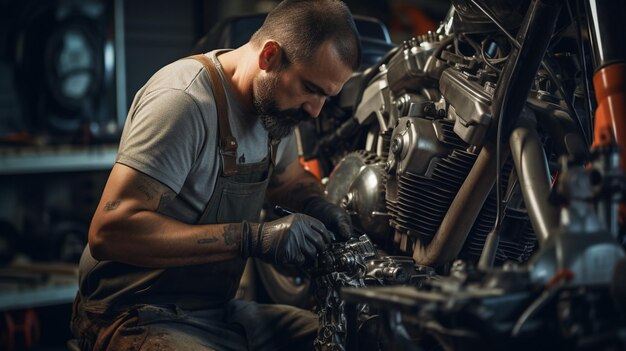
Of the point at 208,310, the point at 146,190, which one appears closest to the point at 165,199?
the point at 146,190

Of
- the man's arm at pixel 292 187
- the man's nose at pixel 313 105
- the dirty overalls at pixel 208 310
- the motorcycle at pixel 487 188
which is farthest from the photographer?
the man's arm at pixel 292 187

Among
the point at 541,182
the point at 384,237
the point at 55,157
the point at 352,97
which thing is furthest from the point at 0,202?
the point at 541,182

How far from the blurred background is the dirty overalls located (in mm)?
1558

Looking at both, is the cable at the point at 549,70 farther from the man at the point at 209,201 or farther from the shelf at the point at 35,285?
the shelf at the point at 35,285

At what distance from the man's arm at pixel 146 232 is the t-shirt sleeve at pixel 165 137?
26 millimetres

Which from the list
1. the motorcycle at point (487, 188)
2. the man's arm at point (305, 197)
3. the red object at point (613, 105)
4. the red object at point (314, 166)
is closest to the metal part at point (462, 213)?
the motorcycle at point (487, 188)

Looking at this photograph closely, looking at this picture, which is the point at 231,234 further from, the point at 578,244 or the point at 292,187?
the point at 578,244

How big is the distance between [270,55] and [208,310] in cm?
70

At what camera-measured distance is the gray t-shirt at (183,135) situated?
6.28 feet

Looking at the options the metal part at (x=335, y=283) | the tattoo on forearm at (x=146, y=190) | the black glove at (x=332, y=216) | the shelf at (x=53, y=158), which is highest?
the tattoo on forearm at (x=146, y=190)

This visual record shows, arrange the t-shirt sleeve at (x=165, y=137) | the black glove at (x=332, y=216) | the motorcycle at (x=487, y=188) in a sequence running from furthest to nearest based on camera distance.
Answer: the black glove at (x=332, y=216), the t-shirt sleeve at (x=165, y=137), the motorcycle at (x=487, y=188)

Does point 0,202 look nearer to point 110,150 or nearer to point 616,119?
point 110,150

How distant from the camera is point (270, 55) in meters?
2.09

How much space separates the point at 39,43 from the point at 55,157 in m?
0.64
